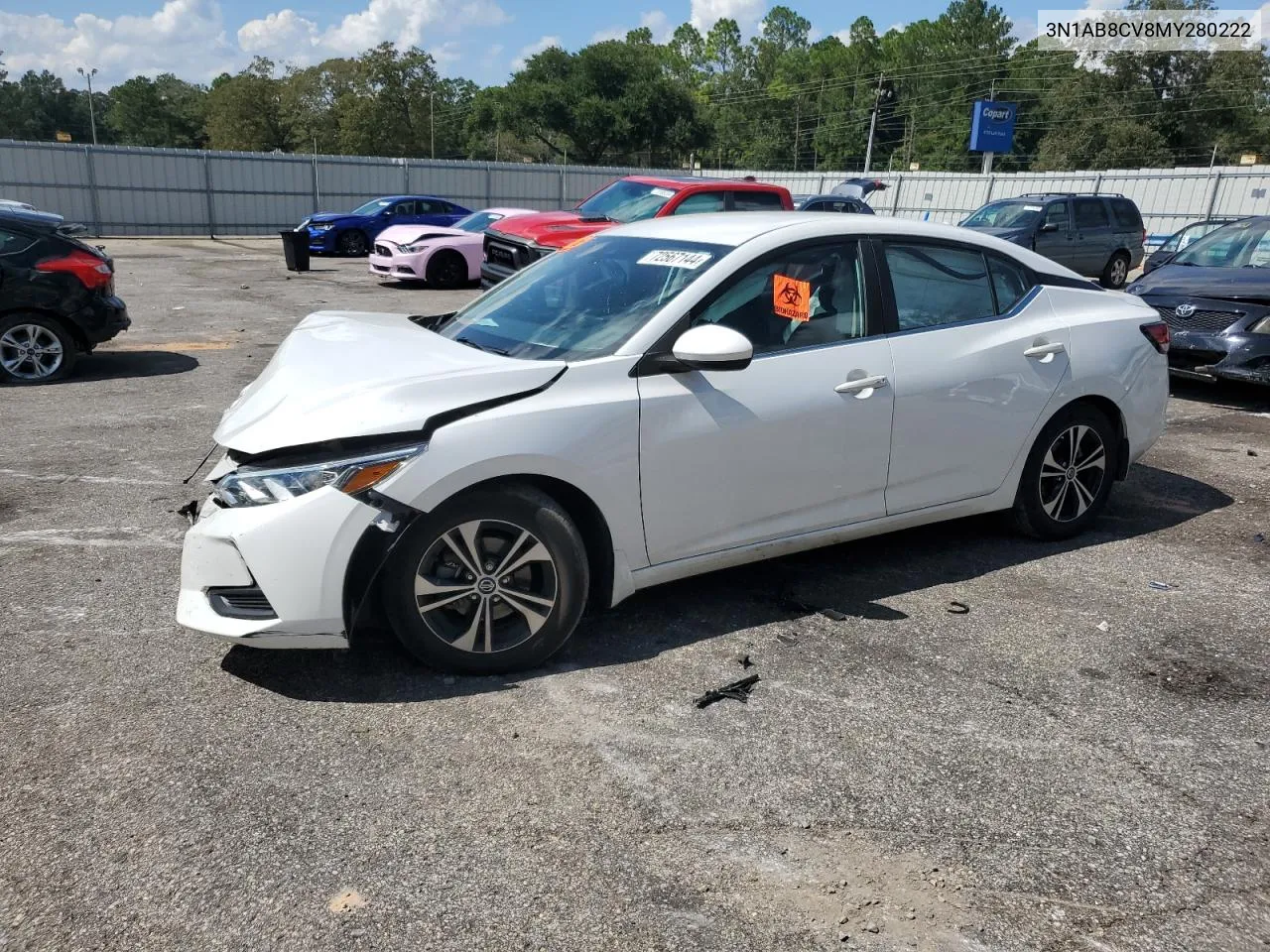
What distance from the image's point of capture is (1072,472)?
5367mm

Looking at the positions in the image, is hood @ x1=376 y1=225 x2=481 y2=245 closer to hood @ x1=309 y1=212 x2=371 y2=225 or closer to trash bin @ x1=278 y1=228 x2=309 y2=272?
trash bin @ x1=278 y1=228 x2=309 y2=272

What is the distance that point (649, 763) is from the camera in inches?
130

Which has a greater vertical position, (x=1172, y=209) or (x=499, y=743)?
(x=1172, y=209)

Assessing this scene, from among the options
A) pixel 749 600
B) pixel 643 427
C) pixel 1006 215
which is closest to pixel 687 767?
pixel 643 427

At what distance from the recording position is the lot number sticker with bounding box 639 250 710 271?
4.33m

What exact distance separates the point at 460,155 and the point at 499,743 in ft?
336


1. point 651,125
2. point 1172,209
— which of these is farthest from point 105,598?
point 651,125

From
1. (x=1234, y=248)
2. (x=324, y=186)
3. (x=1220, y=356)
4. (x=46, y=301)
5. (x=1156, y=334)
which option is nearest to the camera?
(x=1156, y=334)

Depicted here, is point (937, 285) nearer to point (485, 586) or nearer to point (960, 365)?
point (960, 365)

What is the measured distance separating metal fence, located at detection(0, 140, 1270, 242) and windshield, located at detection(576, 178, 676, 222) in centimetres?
1875

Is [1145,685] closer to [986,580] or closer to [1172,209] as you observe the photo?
[986,580]

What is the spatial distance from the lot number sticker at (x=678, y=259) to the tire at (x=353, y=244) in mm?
21673

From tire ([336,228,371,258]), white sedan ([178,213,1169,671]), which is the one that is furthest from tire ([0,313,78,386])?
tire ([336,228,371,258])

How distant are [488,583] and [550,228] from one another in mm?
9795
